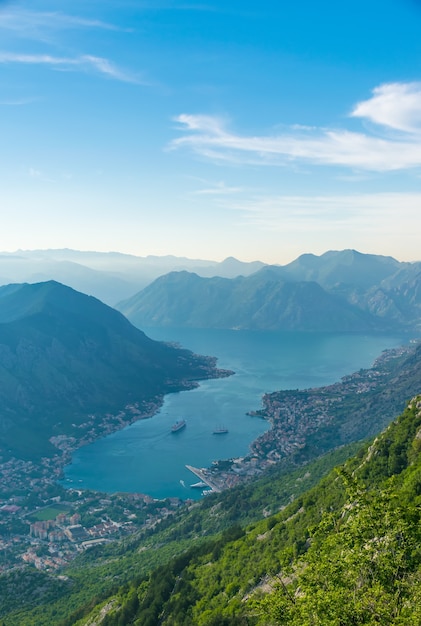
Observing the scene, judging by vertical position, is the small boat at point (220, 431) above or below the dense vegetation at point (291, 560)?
below

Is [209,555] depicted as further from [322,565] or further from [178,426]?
[178,426]

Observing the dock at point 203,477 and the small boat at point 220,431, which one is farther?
the small boat at point 220,431

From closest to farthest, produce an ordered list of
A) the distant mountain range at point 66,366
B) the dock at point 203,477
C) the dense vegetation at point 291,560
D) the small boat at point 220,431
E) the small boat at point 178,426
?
the dense vegetation at point 291,560 < the dock at point 203,477 < the small boat at point 220,431 < the small boat at point 178,426 < the distant mountain range at point 66,366

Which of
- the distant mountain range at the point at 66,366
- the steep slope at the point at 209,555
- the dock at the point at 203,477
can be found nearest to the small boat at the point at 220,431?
the dock at the point at 203,477

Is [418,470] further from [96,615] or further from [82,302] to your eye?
[82,302]

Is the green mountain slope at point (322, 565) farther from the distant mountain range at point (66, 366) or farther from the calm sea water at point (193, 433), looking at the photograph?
the distant mountain range at point (66, 366)

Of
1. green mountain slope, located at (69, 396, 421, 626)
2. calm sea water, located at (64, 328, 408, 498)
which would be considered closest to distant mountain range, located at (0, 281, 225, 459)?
calm sea water, located at (64, 328, 408, 498)

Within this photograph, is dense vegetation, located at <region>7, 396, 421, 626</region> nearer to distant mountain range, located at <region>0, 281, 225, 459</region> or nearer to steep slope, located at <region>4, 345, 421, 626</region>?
steep slope, located at <region>4, 345, 421, 626</region>

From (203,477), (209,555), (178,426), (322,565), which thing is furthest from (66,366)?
(322,565)
